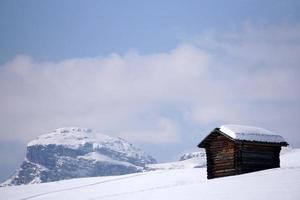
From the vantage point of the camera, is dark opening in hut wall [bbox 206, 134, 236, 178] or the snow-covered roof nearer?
the snow-covered roof

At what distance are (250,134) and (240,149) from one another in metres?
1.58

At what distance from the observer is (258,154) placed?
4031cm

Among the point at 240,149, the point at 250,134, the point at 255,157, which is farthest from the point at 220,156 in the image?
the point at 250,134

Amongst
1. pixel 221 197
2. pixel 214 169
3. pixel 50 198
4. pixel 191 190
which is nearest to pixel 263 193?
pixel 221 197

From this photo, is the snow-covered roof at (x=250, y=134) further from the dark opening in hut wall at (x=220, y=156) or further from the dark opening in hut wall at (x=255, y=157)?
the dark opening in hut wall at (x=220, y=156)

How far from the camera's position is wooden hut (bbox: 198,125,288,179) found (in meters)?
39.4

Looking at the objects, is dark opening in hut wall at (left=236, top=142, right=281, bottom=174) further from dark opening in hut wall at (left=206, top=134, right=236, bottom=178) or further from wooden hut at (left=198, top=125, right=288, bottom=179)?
dark opening in hut wall at (left=206, top=134, right=236, bottom=178)

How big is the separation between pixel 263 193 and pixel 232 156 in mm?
14337

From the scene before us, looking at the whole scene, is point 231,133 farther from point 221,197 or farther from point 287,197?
point 287,197

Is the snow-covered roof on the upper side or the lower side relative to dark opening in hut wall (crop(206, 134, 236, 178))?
upper

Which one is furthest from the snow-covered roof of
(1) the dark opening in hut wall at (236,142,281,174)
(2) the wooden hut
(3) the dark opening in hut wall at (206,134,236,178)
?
(3) the dark opening in hut wall at (206,134,236,178)

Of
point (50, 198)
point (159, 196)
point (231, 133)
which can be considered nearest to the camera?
point (159, 196)

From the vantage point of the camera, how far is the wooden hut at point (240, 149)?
39.4 m

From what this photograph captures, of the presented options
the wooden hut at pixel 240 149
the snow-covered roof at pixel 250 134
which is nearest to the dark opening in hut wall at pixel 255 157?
the wooden hut at pixel 240 149
